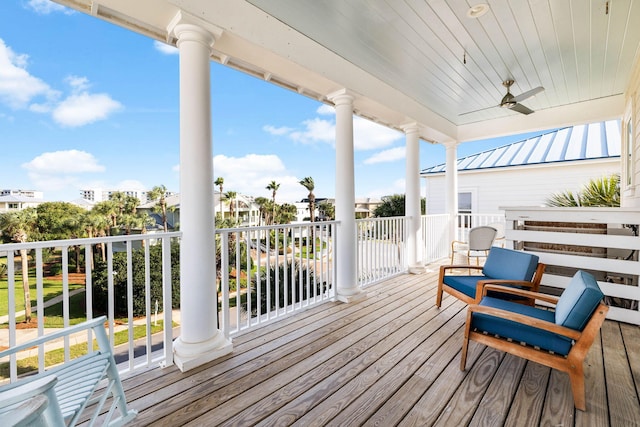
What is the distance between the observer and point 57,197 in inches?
670

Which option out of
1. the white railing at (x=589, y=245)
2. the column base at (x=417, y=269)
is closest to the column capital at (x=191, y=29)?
the white railing at (x=589, y=245)

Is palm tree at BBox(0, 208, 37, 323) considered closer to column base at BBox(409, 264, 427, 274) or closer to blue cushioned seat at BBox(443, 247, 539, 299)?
column base at BBox(409, 264, 427, 274)

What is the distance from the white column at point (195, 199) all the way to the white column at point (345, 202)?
177 cm

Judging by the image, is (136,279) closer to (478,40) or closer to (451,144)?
(451,144)

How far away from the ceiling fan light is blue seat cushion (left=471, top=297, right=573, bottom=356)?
2.54m

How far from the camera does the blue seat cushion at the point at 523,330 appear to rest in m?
1.83

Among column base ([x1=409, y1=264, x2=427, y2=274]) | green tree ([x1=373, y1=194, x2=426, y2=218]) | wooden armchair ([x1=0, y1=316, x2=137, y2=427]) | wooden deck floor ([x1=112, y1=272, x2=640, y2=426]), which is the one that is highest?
green tree ([x1=373, y1=194, x2=426, y2=218])

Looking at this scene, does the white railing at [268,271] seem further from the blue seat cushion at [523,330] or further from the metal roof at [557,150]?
the metal roof at [557,150]

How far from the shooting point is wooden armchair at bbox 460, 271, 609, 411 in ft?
5.60

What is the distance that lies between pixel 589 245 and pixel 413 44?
110 inches

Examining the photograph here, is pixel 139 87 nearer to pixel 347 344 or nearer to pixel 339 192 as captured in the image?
pixel 339 192

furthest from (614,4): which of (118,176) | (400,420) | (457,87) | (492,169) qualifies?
(118,176)

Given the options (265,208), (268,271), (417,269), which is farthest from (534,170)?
(265,208)

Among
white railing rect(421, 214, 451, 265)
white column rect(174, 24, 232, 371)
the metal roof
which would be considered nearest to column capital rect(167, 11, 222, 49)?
white column rect(174, 24, 232, 371)
